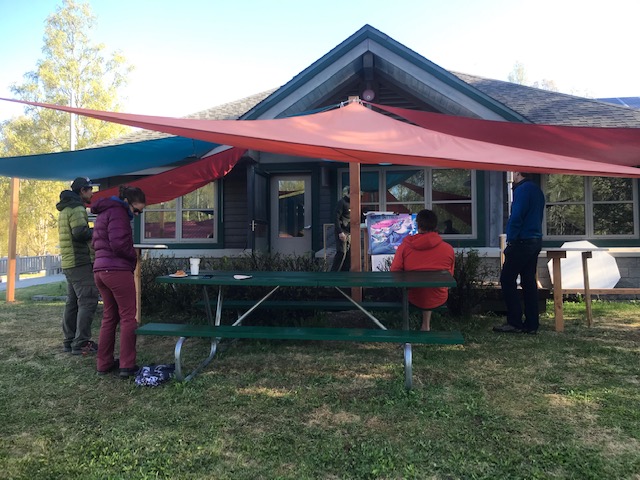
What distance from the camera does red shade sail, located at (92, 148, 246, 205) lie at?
259 inches

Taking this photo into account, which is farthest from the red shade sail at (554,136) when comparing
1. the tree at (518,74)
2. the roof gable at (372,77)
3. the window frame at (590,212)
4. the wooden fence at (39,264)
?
the tree at (518,74)

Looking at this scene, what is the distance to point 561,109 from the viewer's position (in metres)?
8.56

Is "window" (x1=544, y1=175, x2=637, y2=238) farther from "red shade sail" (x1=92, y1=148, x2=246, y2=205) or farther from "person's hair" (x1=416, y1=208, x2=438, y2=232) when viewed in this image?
"red shade sail" (x1=92, y1=148, x2=246, y2=205)

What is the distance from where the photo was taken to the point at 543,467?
2168mm

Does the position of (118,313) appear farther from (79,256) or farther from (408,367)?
(408,367)

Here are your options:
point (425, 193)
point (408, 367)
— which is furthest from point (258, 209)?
point (408, 367)

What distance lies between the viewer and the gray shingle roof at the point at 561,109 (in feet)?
25.0

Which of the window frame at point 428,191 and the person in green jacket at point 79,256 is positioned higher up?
the window frame at point 428,191

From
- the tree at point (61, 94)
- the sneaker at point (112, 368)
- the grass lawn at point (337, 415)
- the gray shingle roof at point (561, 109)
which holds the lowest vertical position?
the grass lawn at point (337, 415)

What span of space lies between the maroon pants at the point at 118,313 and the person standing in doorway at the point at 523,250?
3921 millimetres

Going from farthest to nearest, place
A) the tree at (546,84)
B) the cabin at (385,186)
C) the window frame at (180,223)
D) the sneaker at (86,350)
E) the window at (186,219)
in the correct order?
the tree at (546,84), the window at (186,219), the window frame at (180,223), the cabin at (385,186), the sneaker at (86,350)

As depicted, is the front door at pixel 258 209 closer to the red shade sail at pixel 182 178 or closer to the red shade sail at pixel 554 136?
the red shade sail at pixel 182 178

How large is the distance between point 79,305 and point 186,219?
6.13m

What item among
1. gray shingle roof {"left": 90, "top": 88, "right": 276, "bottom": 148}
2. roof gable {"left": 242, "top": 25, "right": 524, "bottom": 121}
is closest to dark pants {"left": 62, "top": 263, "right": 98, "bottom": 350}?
roof gable {"left": 242, "top": 25, "right": 524, "bottom": 121}
